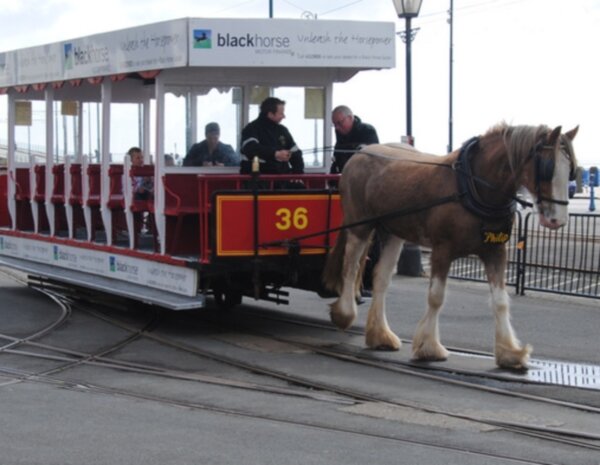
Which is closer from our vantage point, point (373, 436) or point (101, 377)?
point (373, 436)

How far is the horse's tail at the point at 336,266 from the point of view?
11.2 metres

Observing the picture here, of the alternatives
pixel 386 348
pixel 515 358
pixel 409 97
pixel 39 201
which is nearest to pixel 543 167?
pixel 515 358

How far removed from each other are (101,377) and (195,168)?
323cm

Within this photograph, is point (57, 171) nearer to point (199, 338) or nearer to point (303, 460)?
point (199, 338)

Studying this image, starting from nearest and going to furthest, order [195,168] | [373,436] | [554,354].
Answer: [373,436] < [554,354] < [195,168]

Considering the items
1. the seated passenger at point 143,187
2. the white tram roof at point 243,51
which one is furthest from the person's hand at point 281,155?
the seated passenger at point 143,187

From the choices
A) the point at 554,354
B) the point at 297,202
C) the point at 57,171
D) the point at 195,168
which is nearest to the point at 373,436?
the point at 554,354

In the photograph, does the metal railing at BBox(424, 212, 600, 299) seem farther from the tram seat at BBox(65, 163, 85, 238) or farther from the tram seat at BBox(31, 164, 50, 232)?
the tram seat at BBox(31, 164, 50, 232)

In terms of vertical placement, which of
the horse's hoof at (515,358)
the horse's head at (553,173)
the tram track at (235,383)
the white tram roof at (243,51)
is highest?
the white tram roof at (243,51)

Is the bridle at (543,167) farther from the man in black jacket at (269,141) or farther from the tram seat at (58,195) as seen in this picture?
the tram seat at (58,195)

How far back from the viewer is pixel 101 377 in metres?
→ 9.54

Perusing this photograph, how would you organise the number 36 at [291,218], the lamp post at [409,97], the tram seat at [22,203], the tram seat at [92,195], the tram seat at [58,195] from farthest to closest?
1. the lamp post at [409,97]
2. the tram seat at [22,203]
3. the tram seat at [58,195]
4. the tram seat at [92,195]
5. the number 36 at [291,218]

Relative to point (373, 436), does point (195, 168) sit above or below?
above

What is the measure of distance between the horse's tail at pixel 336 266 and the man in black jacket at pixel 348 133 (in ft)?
4.05
